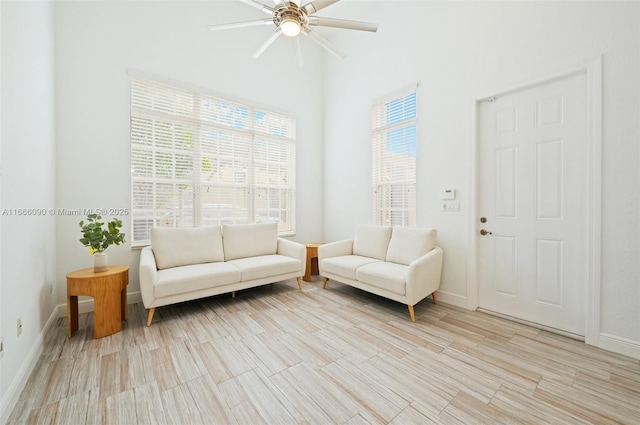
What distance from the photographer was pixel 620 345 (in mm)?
2018

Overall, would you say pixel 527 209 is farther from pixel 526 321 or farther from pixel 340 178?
pixel 340 178

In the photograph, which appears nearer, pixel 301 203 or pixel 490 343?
pixel 490 343

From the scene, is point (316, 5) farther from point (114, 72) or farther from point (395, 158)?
point (114, 72)

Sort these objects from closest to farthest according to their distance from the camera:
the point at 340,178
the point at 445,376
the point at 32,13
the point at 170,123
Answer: the point at 445,376 < the point at 32,13 < the point at 170,123 < the point at 340,178

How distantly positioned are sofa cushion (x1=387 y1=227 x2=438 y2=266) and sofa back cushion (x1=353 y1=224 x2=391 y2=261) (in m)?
0.11

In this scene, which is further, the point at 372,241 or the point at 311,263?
the point at 311,263

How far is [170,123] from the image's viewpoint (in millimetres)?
3365

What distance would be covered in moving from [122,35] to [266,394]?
410 cm

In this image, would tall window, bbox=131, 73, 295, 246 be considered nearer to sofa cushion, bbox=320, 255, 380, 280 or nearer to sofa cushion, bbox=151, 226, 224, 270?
sofa cushion, bbox=151, 226, 224, 270

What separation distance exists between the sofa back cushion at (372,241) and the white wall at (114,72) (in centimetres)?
275

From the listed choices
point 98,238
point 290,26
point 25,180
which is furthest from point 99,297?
point 290,26

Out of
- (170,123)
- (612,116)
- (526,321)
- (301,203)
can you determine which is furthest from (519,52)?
(170,123)

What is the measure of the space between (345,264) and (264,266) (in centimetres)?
103

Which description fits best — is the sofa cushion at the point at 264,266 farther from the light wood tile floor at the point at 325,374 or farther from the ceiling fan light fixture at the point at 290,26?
the ceiling fan light fixture at the point at 290,26
